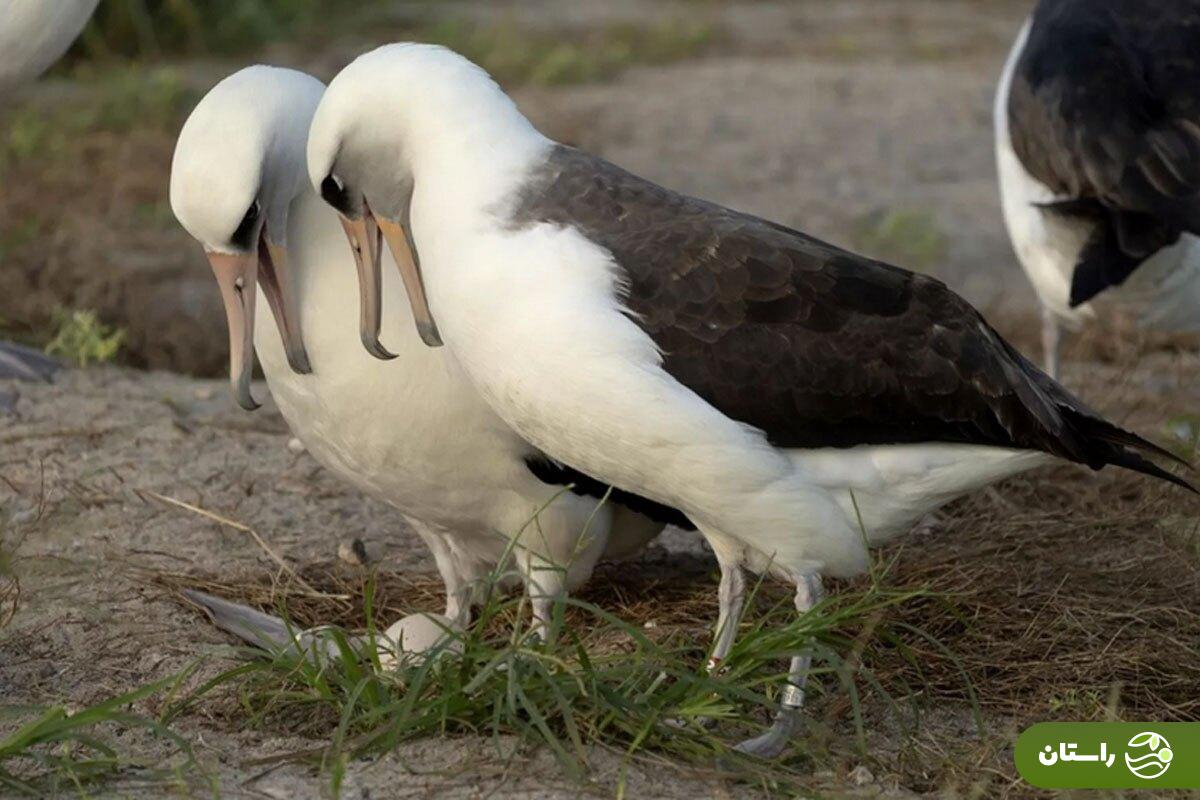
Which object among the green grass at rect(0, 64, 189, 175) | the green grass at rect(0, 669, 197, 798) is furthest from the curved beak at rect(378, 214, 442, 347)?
the green grass at rect(0, 64, 189, 175)

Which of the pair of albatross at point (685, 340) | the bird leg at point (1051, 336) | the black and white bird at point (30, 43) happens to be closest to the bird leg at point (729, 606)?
the pair of albatross at point (685, 340)

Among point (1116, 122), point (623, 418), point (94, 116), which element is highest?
point (623, 418)

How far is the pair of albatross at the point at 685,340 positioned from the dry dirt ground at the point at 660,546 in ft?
1.59

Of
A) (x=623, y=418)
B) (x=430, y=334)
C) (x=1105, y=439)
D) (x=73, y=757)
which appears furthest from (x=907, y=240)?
(x=73, y=757)

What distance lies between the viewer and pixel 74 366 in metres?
6.61

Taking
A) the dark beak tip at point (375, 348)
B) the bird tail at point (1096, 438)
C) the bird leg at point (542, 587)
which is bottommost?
the bird leg at point (542, 587)

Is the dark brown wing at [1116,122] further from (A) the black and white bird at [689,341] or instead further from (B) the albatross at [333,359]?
(B) the albatross at [333,359]

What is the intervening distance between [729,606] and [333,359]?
1037mm

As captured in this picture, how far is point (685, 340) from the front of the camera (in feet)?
13.1

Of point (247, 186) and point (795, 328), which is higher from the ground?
point (247, 186)

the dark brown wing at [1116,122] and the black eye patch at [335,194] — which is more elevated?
the black eye patch at [335,194]

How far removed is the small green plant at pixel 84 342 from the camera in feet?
21.6

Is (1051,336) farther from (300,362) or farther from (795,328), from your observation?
(300,362)

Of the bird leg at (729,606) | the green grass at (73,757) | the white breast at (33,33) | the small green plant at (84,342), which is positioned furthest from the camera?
the small green plant at (84,342)
